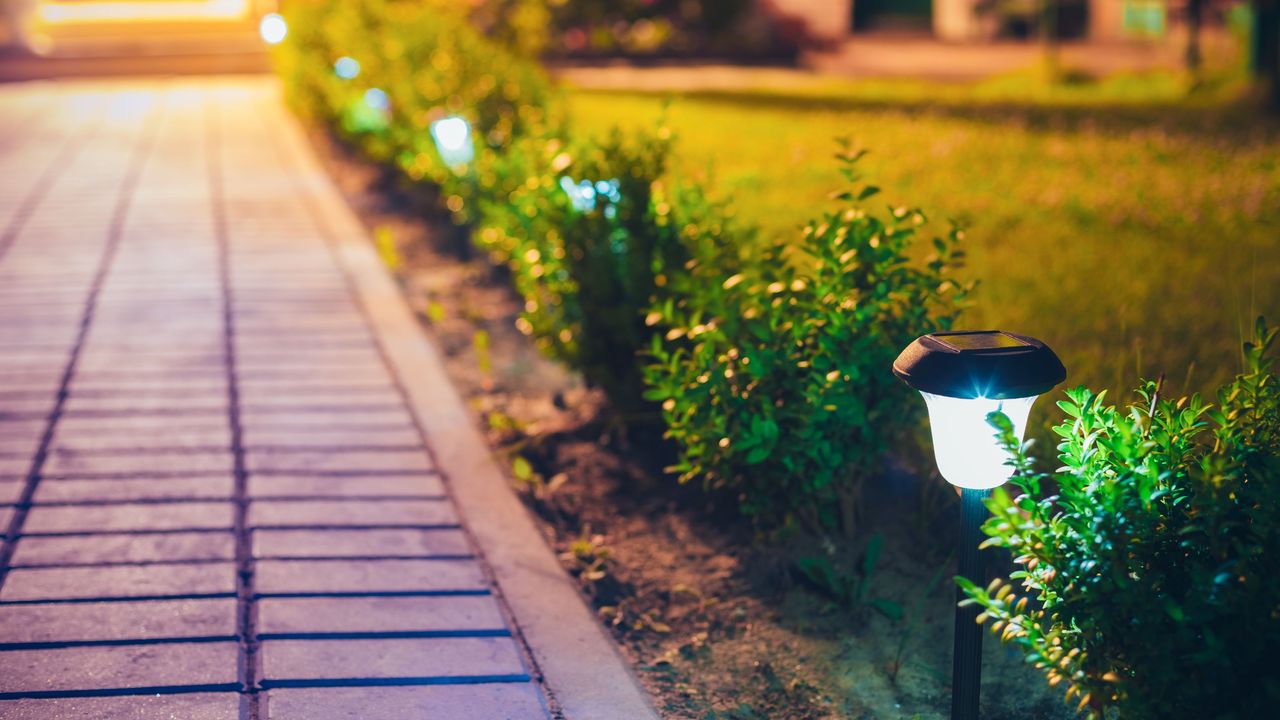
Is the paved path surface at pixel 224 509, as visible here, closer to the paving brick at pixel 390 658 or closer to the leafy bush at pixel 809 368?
the paving brick at pixel 390 658

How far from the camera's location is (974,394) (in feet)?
7.78

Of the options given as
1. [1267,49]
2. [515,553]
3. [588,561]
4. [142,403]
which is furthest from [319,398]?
[1267,49]

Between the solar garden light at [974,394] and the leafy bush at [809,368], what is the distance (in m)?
0.79

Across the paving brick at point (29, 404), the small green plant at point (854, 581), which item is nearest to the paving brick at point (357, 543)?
the small green plant at point (854, 581)

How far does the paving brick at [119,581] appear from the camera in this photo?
11.1ft

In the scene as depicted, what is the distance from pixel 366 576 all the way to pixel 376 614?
0.76 feet

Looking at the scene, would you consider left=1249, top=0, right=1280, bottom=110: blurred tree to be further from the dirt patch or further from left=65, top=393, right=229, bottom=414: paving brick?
left=65, top=393, right=229, bottom=414: paving brick

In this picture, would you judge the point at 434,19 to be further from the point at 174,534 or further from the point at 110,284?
the point at 174,534

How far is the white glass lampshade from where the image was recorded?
240 cm

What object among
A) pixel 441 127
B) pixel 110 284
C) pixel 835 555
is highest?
pixel 441 127

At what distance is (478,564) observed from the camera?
368cm

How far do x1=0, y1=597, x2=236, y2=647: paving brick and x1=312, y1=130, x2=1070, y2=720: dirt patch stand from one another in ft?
3.48

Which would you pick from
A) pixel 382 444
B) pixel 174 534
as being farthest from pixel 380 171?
pixel 174 534

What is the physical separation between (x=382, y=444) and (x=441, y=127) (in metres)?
2.53
